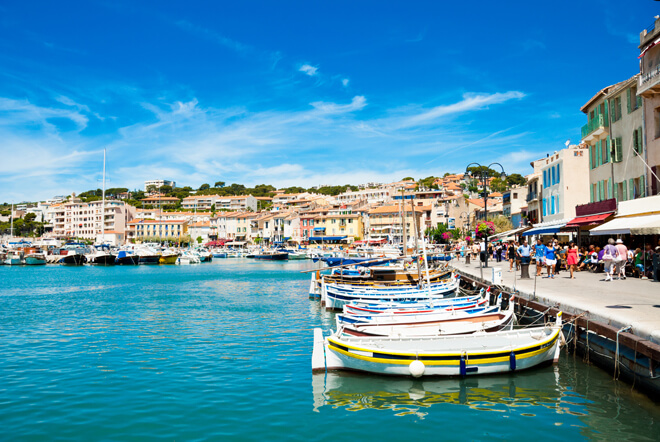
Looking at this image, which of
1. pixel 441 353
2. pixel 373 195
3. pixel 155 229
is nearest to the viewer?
pixel 441 353

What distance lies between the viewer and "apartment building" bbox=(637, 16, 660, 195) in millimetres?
25055

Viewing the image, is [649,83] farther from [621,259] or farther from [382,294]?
[382,294]

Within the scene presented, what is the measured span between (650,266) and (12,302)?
37.9m

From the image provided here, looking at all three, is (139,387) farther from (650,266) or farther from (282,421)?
(650,266)

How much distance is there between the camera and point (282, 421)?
10.7 metres

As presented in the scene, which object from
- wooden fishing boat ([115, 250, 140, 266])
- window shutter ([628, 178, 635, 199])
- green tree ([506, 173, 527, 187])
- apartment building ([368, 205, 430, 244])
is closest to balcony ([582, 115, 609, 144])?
window shutter ([628, 178, 635, 199])

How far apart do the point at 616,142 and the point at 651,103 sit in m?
4.49

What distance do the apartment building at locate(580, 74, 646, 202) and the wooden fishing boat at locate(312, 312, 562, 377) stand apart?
1811 centimetres

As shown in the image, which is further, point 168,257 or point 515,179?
point 515,179

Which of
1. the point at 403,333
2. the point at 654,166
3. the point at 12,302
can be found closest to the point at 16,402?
the point at 403,333

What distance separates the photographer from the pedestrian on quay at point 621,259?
23.2 meters

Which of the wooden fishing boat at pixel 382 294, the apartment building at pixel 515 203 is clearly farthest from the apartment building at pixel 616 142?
the apartment building at pixel 515 203

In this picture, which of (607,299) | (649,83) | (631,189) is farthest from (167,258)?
(607,299)

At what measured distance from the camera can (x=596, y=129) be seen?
32.9 m
